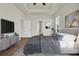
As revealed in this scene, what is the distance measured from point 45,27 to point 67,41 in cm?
53

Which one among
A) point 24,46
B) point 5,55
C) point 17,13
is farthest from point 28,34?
point 5,55

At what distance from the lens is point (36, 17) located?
2359mm

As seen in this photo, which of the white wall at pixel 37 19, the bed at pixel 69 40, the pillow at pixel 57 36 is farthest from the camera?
the white wall at pixel 37 19

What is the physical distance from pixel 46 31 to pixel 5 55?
92cm

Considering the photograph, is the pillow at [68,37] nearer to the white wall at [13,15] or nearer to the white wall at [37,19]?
the white wall at [37,19]

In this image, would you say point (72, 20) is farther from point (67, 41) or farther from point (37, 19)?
point (37, 19)

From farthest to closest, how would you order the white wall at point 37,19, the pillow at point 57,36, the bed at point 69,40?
the white wall at point 37,19 → the pillow at point 57,36 → the bed at point 69,40

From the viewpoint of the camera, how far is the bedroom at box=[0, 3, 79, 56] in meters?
2.12

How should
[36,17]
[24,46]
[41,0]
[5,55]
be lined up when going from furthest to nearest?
1. [36,17]
2. [24,46]
3. [5,55]
4. [41,0]

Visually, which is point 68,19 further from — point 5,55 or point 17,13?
point 5,55

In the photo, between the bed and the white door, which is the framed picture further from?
the white door

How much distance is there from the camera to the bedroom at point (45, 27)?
212cm

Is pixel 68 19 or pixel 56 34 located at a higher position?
pixel 68 19

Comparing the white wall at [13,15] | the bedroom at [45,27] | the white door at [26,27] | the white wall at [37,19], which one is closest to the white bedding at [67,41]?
the bedroom at [45,27]
